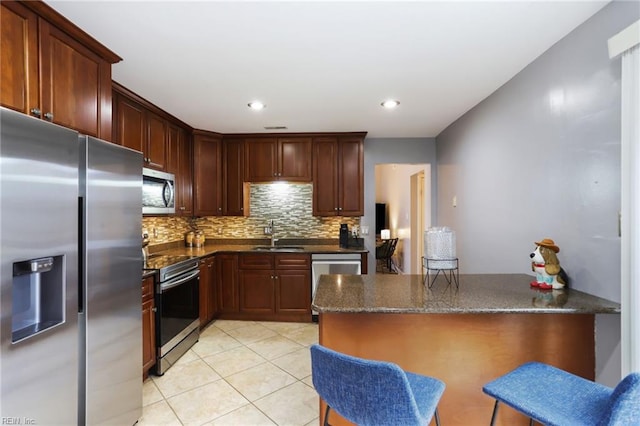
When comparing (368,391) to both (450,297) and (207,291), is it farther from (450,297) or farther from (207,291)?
(207,291)

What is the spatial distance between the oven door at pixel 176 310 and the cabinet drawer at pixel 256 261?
26.2 inches

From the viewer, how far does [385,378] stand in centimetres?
104

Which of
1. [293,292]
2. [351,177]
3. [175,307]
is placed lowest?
[293,292]

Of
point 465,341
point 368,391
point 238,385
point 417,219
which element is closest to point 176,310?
point 238,385

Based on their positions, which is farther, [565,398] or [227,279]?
[227,279]

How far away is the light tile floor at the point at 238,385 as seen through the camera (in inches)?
81.0

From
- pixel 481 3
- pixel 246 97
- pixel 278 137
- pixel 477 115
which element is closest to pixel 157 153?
pixel 246 97

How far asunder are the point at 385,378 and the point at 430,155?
151 inches

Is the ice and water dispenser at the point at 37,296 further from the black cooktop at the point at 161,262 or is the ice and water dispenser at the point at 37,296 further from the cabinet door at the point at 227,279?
the cabinet door at the point at 227,279

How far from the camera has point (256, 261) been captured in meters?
3.81

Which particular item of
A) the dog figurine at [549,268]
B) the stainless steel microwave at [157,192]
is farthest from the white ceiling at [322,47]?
the dog figurine at [549,268]

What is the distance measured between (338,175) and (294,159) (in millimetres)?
639

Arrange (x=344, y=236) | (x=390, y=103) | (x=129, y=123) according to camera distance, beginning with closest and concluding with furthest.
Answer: (x=129, y=123) < (x=390, y=103) < (x=344, y=236)

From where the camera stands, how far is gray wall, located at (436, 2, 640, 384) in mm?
1515
